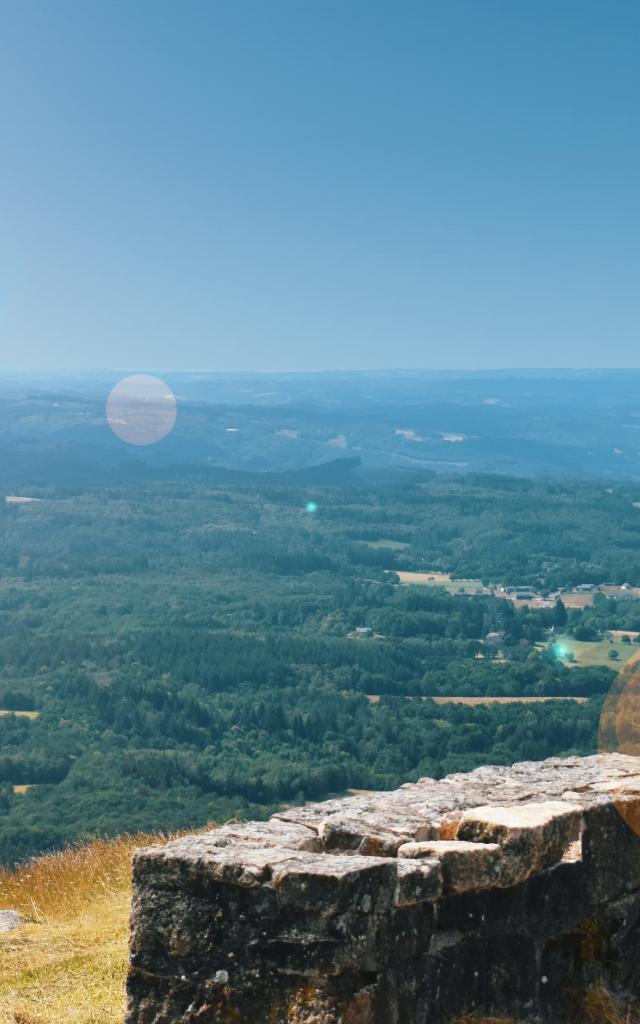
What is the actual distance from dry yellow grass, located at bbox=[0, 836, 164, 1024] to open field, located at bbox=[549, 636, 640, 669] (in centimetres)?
11999

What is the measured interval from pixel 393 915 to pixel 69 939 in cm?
550

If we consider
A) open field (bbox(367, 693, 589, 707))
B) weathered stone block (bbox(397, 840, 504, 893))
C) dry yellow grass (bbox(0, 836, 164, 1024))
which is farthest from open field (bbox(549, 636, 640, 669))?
weathered stone block (bbox(397, 840, 504, 893))

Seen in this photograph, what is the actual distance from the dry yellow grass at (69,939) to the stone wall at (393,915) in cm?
208

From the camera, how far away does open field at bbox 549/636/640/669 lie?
134 meters

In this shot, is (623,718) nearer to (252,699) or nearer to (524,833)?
(524,833)

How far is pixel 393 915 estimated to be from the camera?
21.0 feet

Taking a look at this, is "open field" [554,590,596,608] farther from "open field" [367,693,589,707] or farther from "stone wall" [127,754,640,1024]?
"stone wall" [127,754,640,1024]

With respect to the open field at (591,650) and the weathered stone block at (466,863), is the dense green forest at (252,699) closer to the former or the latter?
the open field at (591,650)

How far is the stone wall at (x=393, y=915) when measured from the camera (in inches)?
246

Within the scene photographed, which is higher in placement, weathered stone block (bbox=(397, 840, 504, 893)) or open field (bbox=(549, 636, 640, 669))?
weathered stone block (bbox=(397, 840, 504, 893))

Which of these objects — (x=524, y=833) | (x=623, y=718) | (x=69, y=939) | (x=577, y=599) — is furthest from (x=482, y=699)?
(x=524, y=833)

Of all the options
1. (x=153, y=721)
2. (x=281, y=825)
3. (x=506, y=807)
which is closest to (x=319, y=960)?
(x=281, y=825)

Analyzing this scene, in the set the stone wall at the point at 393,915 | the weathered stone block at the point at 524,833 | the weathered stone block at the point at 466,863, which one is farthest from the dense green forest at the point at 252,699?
the weathered stone block at the point at 466,863

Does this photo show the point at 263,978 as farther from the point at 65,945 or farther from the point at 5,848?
the point at 5,848
